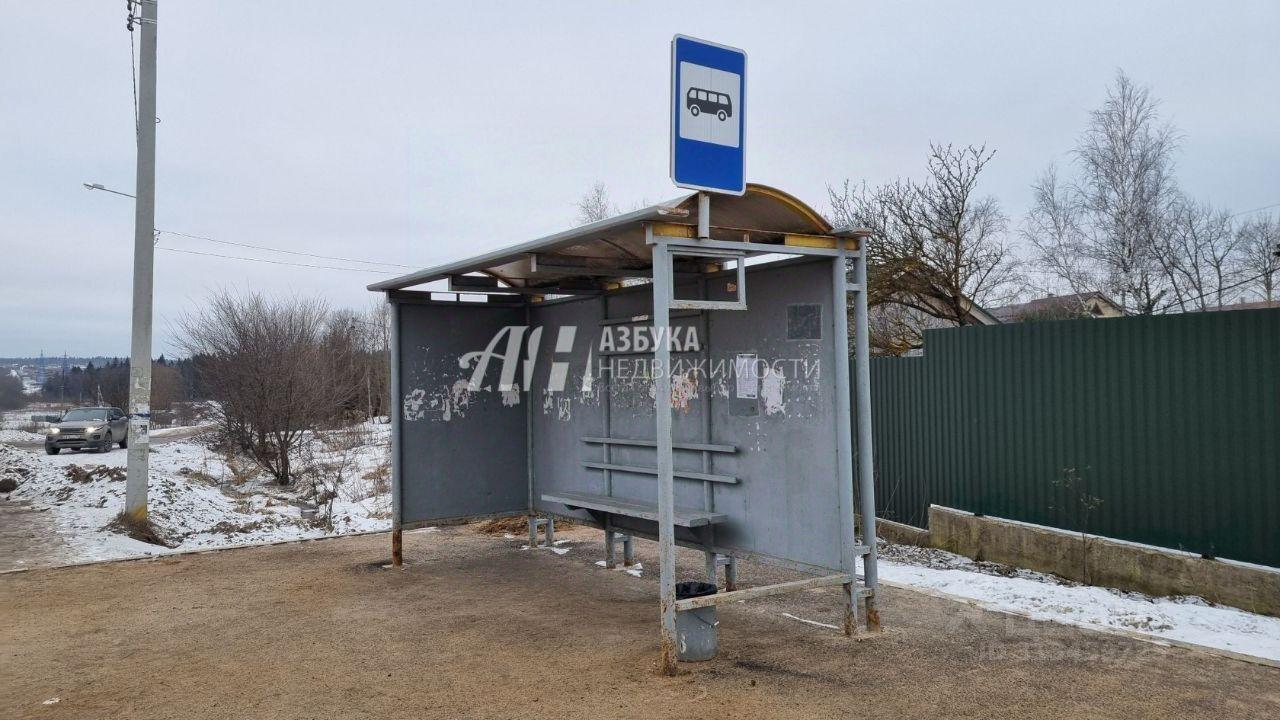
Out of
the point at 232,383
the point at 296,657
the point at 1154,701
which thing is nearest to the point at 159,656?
the point at 296,657

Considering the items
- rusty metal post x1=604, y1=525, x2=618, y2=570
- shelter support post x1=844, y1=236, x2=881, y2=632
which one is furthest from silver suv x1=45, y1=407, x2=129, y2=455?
shelter support post x1=844, y1=236, x2=881, y2=632

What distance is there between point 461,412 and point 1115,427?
6.12 metres

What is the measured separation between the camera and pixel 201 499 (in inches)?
545

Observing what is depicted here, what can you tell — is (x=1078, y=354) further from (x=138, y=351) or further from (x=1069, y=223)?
(x=1069, y=223)

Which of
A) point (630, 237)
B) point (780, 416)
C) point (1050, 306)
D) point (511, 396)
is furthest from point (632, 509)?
point (1050, 306)

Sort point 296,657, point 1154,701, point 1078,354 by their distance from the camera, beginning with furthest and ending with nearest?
1. point 1078,354
2. point 296,657
3. point 1154,701

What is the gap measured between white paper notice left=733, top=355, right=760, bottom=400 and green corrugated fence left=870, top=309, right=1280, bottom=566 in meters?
3.07

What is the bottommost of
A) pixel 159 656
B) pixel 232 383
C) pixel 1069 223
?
pixel 159 656

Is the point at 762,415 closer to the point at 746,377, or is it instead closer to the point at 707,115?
the point at 746,377

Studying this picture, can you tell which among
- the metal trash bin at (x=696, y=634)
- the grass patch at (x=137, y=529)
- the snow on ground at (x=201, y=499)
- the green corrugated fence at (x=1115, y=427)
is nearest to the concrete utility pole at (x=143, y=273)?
the grass patch at (x=137, y=529)

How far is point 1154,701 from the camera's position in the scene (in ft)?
15.1

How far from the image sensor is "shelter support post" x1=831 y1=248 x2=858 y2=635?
5.77 metres

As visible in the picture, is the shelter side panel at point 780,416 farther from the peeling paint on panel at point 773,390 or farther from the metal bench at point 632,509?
the metal bench at point 632,509

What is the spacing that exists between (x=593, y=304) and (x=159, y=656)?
14.8ft
